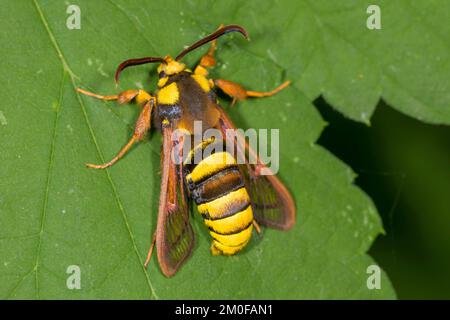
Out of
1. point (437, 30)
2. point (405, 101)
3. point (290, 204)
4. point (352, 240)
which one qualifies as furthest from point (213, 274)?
point (437, 30)

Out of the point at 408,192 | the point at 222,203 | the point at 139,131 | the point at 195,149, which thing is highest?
the point at 139,131

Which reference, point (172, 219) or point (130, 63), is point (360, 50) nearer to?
point (130, 63)

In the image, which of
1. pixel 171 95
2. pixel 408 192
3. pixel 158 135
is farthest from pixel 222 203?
pixel 408 192

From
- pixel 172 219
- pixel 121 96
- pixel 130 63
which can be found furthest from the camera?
pixel 172 219

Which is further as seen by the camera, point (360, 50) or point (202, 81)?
point (360, 50)

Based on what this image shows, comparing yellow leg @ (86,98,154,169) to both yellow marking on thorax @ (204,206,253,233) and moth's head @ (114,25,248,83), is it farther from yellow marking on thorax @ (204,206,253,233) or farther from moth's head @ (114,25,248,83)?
yellow marking on thorax @ (204,206,253,233)

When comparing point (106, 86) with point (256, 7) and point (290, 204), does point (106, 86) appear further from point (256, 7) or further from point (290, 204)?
point (290, 204)

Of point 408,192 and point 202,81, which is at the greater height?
point 202,81

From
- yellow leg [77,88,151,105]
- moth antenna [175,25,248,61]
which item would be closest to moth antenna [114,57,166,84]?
yellow leg [77,88,151,105]
